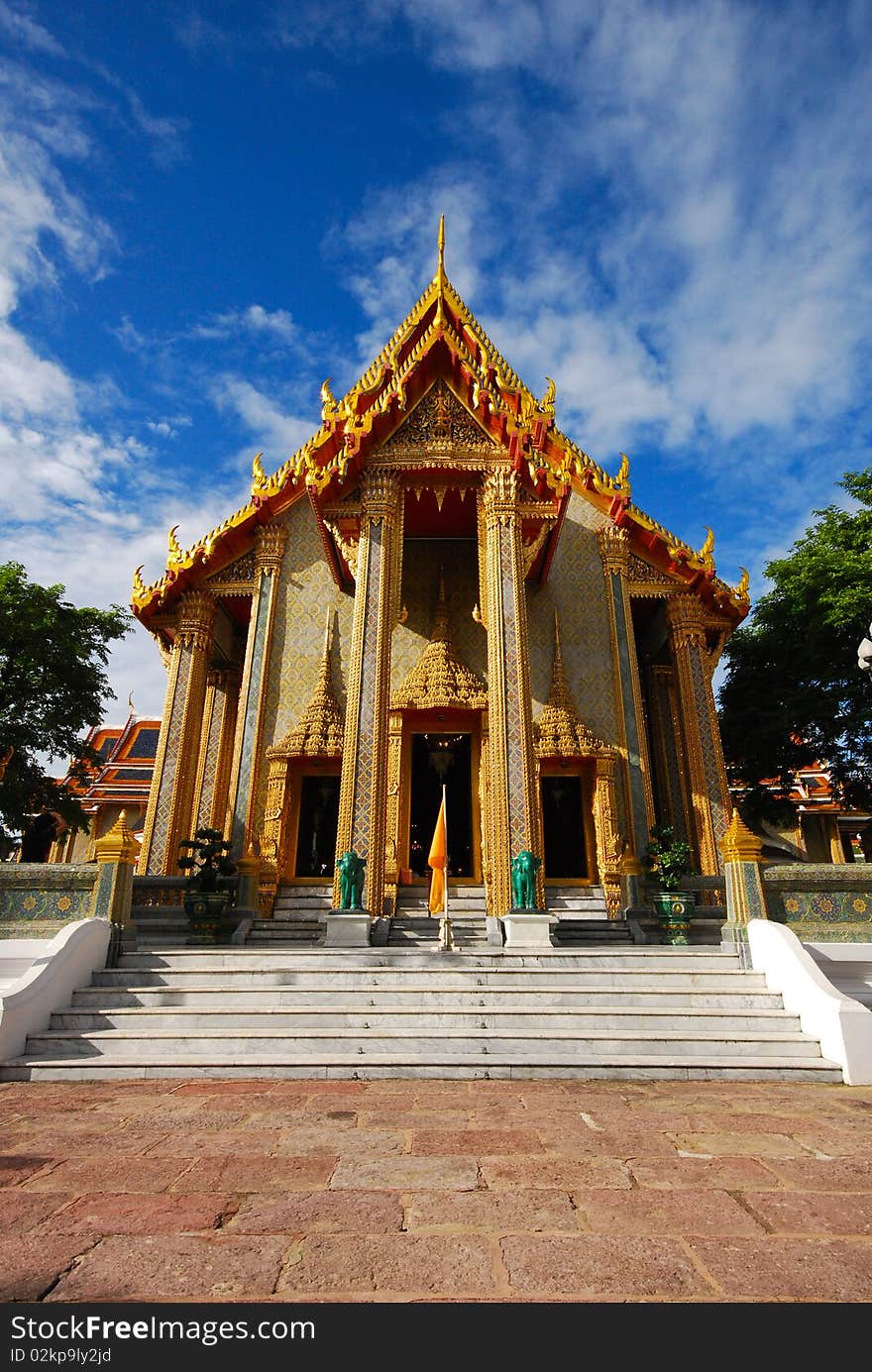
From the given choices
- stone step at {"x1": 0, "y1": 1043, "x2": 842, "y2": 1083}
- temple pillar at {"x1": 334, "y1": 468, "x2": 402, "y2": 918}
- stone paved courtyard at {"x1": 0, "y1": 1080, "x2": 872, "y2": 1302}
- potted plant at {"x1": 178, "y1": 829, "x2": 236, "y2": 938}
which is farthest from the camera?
temple pillar at {"x1": 334, "y1": 468, "x2": 402, "y2": 918}

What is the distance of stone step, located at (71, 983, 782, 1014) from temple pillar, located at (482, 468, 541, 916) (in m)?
2.45

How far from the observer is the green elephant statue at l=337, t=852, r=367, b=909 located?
7660mm

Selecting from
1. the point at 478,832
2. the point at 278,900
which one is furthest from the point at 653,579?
the point at 278,900

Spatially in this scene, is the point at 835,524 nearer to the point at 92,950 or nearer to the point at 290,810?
the point at 290,810

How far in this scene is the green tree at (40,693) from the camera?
1216 cm

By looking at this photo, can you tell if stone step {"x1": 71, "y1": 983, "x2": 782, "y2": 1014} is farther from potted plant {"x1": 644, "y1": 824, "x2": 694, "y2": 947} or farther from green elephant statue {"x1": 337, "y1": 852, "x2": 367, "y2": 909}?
potted plant {"x1": 644, "y1": 824, "x2": 694, "y2": 947}

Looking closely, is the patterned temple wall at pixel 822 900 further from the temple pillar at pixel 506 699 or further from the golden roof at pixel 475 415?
the golden roof at pixel 475 415

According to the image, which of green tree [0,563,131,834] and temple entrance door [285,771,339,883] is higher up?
green tree [0,563,131,834]

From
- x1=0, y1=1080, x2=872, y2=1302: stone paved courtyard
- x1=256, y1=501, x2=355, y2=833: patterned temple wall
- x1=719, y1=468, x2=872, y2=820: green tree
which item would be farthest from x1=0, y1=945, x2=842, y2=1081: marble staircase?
x1=719, y1=468, x2=872, y2=820: green tree

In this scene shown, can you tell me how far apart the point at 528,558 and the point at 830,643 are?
654 centimetres

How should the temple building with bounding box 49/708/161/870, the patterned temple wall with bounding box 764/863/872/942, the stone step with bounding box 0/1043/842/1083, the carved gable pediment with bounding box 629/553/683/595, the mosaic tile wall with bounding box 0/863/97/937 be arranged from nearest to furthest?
the stone step with bounding box 0/1043/842/1083 → the patterned temple wall with bounding box 764/863/872/942 → the mosaic tile wall with bounding box 0/863/97/937 → the carved gable pediment with bounding box 629/553/683/595 → the temple building with bounding box 49/708/161/870

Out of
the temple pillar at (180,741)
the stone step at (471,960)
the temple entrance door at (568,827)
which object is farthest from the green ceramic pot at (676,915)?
the temple pillar at (180,741)

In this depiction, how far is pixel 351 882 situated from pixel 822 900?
→ 4.64 meters

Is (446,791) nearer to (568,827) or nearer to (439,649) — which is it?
(568,827)
